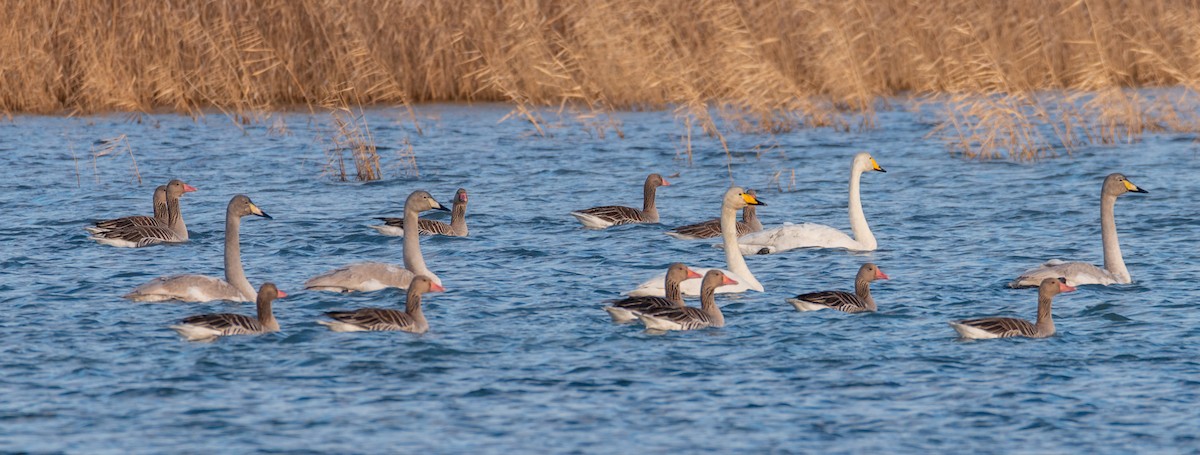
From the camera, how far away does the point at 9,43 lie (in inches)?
1024

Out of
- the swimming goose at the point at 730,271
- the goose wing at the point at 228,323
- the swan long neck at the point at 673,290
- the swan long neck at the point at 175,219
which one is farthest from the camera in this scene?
the swan long neck at the point at 175,219

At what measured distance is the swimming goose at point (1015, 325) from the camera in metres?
11.4

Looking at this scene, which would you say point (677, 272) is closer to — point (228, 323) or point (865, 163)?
point (228, 323)

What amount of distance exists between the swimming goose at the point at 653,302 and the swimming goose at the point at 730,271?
0.30 m

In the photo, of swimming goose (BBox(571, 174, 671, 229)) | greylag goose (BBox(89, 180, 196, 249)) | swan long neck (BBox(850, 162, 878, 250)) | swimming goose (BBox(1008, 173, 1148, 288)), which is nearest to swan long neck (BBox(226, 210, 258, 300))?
greylag goose (BBox(89, 180, 196, 249))

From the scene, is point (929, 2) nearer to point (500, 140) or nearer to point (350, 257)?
point (500, 140)

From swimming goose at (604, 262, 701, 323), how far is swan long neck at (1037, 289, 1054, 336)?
2.51m

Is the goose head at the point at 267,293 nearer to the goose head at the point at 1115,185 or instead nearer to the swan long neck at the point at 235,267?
the swan long neck at the point at 235,267

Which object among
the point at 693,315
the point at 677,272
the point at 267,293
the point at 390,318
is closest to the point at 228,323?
the point at 267,293

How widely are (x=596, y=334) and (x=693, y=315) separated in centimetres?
70

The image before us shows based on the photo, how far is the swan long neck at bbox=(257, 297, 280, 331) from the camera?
1153 centimetres

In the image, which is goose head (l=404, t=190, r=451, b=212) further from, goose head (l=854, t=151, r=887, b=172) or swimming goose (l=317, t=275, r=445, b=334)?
goose head (l=854, t=151, r=887, b=172)

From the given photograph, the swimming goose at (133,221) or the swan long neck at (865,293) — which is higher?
the swimming goose at (133,221)

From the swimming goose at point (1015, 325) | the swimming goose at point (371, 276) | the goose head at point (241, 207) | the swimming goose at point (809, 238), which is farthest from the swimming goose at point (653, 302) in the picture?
the goose head at point (241, 207)
